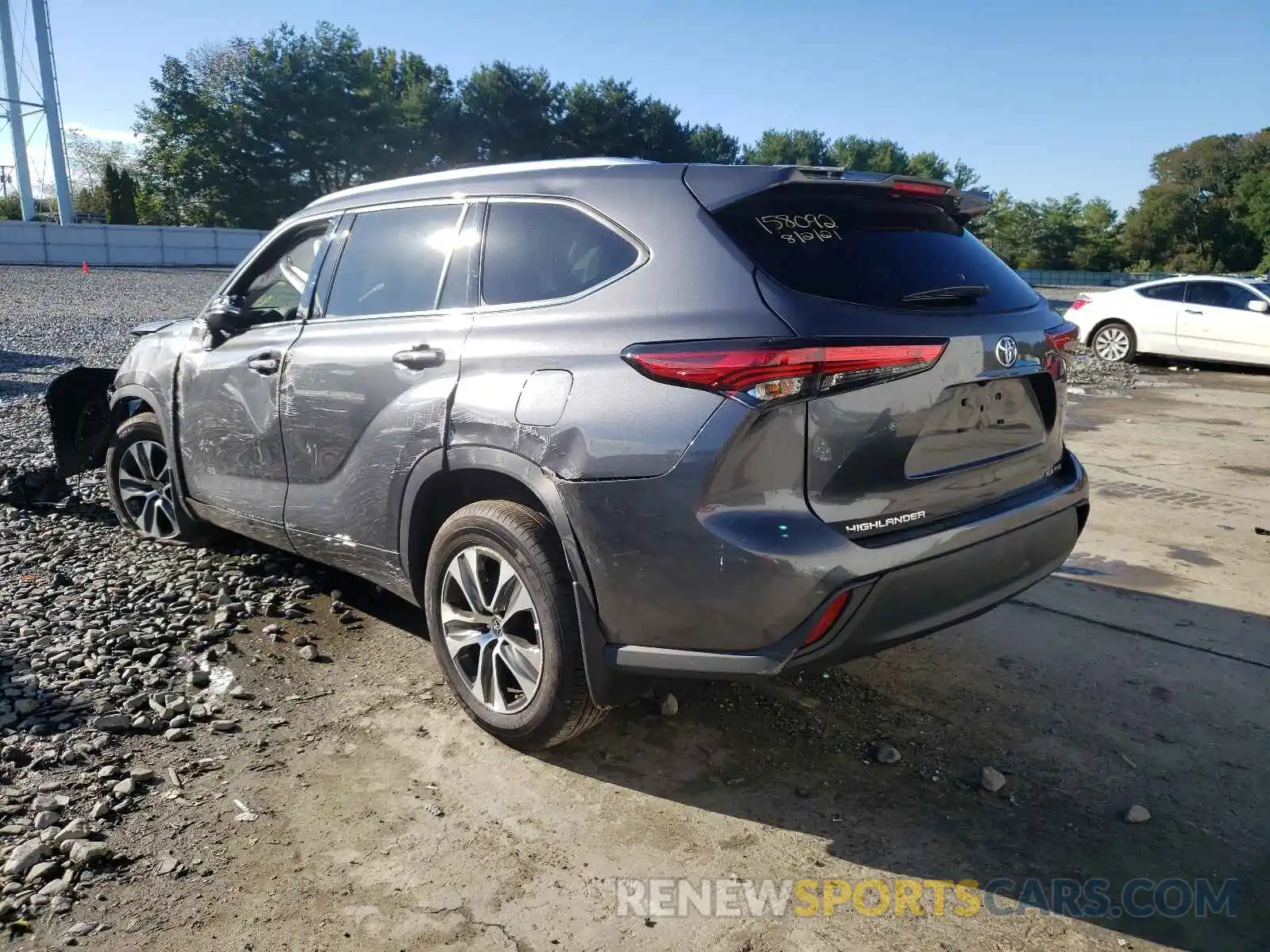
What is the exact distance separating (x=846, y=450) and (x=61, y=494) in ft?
18.9

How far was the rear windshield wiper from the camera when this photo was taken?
9.37 ft

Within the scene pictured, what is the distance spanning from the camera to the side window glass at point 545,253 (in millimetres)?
3062

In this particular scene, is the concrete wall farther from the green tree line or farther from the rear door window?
the rear door window

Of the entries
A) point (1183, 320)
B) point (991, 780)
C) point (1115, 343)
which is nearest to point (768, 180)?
point (991, 780)

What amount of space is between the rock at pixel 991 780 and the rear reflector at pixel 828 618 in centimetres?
91

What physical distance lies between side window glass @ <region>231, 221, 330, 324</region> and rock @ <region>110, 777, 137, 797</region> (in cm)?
208

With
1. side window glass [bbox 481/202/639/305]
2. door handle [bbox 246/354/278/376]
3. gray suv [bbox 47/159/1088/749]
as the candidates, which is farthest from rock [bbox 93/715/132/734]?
side window glass [bbox 481/202/639/305]

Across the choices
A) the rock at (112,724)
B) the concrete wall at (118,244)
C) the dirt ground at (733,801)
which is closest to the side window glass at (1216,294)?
the dirt ground at (733,801)

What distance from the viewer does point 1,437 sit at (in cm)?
830

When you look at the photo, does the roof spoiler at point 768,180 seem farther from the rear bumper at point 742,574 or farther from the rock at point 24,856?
the rock at point 24,856

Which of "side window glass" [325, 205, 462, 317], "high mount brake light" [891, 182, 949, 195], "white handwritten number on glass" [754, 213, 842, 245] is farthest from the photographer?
"side window glass" [325, 205, 462, 317]

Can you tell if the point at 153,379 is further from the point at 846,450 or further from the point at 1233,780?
the point at 1233,780

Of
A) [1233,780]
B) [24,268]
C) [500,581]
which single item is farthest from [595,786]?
[24,268]

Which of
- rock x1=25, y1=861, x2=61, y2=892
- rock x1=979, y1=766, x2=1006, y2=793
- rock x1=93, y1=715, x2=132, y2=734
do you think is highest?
rock x1=93, y1=715, x2=132, y2=734
